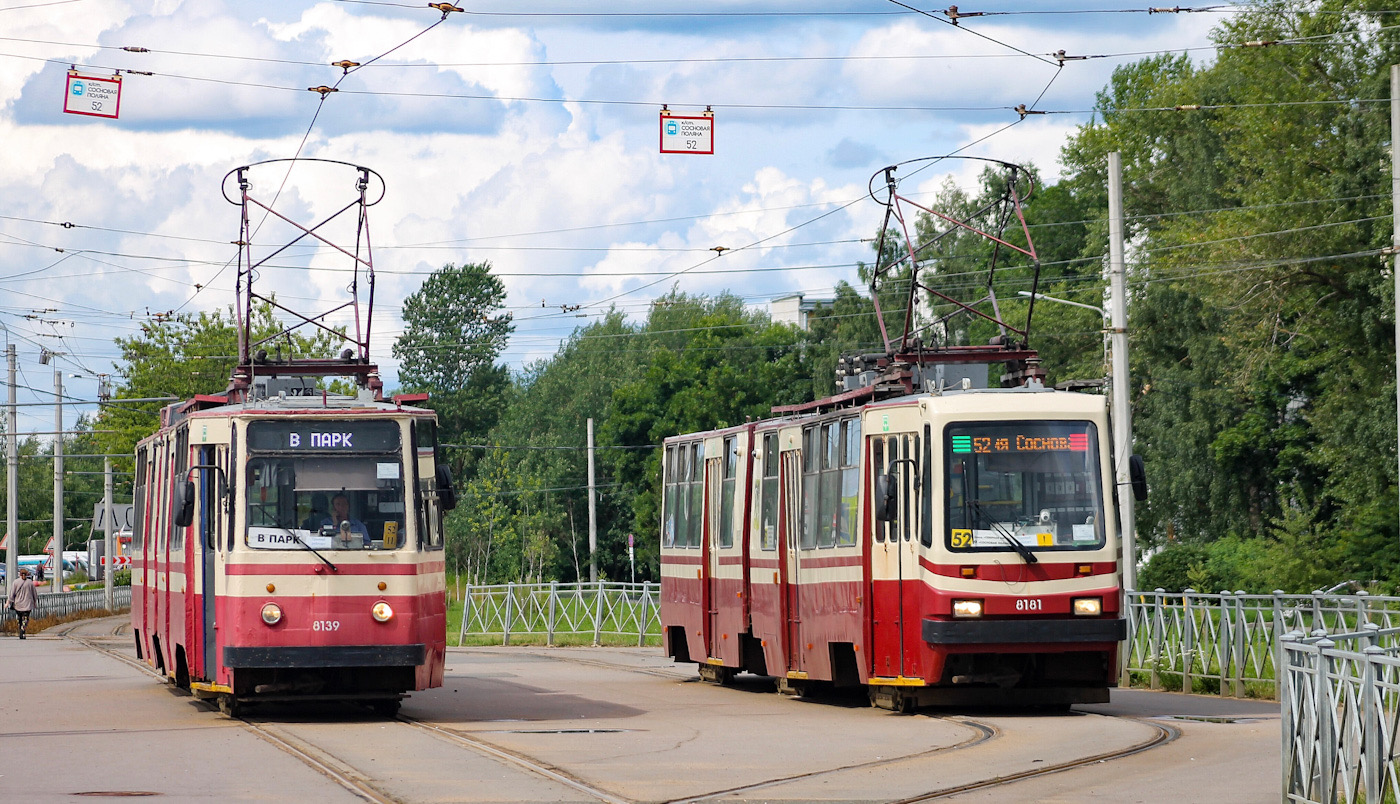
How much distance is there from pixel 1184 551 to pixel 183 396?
42.2 metres

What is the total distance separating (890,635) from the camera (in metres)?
17.8

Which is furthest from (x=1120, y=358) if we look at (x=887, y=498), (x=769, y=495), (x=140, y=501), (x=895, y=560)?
(x=140, y=501)

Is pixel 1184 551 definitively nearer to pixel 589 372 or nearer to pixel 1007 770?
pixel 1007 770

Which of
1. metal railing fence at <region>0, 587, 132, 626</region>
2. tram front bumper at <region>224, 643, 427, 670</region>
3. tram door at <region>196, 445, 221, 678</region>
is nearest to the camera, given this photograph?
tram front bumper at <region>224, 643, 427, 670</region>

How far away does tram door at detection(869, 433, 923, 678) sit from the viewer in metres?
17.6

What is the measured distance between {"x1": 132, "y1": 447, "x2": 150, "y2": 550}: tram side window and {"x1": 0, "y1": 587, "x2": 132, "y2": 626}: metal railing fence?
2540 cm

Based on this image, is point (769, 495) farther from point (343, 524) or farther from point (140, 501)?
point (140, 501)

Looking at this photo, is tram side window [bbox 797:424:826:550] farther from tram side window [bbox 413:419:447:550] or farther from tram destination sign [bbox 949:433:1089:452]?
tram side window [bbox 413:419:447:550]

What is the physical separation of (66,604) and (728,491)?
39.0 meters

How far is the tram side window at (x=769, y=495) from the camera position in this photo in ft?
69.4

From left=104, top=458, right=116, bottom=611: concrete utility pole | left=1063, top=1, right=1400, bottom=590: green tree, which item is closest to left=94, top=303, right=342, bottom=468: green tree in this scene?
left=104, top=458, right=116, bottom=611: concrete utility pole

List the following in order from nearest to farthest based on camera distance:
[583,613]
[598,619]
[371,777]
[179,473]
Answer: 1. [371,777]
2. [179,473]
3. [598,619]
4. [583,613]

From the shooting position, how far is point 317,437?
1731 cm

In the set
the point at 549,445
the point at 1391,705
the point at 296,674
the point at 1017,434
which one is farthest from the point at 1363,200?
the point at 549,445
